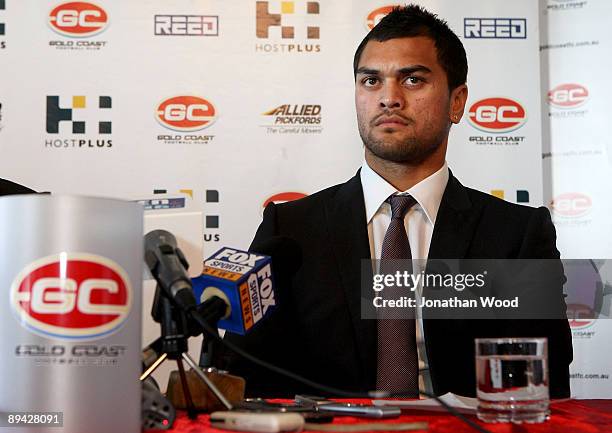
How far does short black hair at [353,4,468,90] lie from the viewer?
242 cm

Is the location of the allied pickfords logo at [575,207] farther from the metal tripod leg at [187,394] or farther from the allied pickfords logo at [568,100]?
the metal tripod leg at [187,394]

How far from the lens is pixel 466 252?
82.4 inches

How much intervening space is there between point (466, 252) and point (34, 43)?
183cm

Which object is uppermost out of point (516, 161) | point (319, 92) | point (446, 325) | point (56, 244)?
point (319, 92)

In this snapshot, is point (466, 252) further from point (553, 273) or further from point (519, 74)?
point (519, 74)

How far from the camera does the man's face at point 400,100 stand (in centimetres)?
229

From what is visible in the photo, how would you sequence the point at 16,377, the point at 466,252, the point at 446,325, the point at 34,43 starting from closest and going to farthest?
the point at 16,377 → the point at 446,325 → the point at 466,252 → the point at 34,43

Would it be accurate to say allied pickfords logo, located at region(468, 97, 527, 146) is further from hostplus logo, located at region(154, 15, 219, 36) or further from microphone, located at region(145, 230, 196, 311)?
microphone, located at region(145, 230, 196, 311)

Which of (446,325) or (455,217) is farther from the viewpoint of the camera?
(455,217)

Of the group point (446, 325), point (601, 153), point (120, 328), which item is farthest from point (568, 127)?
point (120, 328)

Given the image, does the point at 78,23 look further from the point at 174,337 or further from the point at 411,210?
the point at 174,337

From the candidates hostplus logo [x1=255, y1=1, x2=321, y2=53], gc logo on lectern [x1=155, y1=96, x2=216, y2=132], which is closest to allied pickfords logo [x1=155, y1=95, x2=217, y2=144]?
gc logo on lectern [x1=155, y1=96, x2=216, y2=132]

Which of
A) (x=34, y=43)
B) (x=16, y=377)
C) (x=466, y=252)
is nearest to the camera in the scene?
(x=16, y=377)

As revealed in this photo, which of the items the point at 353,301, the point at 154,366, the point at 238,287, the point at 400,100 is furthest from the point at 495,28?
the point at 154,366
